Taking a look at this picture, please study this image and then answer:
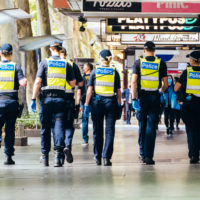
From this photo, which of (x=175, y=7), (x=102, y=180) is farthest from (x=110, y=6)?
(x=102, y=180)

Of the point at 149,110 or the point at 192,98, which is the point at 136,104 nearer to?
the point at 149,110

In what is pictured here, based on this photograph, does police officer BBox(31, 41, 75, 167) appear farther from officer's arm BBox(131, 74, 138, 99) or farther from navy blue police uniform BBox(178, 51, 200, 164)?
navy blue police uniform BBox(178, 51, 200, 164)

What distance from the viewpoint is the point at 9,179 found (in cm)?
932

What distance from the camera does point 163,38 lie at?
21.2 m

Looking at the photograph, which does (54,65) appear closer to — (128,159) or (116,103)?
(116,103)

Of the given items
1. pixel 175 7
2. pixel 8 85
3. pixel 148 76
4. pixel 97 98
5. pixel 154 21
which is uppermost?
pixel 175 7

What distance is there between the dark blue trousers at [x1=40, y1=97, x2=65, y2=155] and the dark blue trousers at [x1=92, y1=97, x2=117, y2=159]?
67cm

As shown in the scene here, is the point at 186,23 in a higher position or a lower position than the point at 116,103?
higher

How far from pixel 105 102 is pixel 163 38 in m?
10.1

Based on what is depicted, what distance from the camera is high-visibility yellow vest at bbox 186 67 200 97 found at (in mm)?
11969

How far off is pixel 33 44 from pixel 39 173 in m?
10.3

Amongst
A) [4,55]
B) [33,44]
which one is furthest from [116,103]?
[33,44]

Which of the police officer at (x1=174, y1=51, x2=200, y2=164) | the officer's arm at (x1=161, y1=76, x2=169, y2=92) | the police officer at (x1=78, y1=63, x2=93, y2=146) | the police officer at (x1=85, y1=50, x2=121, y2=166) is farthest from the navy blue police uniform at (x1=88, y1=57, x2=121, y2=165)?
the police officer at (x1=78, y1=63, x2=93, y2=146)

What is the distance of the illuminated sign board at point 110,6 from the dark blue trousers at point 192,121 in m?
4.00
